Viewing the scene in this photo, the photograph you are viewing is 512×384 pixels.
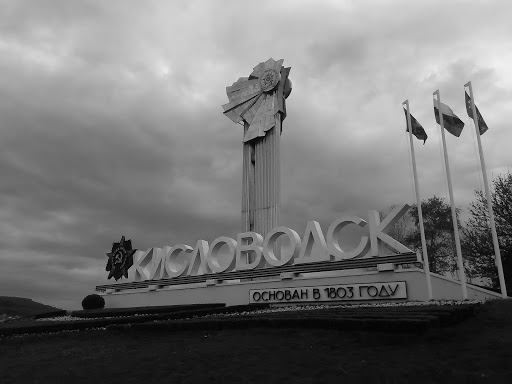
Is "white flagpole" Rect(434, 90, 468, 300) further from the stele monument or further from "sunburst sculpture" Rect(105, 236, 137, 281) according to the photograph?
"sunburst sculpture" Rect(105, 236, 137, 281)

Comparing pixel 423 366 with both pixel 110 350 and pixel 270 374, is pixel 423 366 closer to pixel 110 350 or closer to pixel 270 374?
pixel 270 374

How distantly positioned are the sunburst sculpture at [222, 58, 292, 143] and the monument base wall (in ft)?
47.6

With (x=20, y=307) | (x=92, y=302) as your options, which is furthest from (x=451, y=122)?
(x=20, y=307)

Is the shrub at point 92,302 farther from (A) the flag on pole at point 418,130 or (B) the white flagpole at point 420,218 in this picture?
(A) the flag on pole at point 418,130

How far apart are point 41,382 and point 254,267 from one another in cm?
1939

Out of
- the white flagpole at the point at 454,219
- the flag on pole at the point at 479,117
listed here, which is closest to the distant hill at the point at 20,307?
the white flagpole at the point at 454,219

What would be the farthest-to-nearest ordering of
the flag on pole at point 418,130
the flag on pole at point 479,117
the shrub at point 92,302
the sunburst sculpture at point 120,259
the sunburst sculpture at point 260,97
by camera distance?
the sunburst sculpture at point 120,259, the sunburst sculpture at point 260,97, the shrub at point 92,302, the flag on pole at point 418,130, the flag on pole at point 479,117

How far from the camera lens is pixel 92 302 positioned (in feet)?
121

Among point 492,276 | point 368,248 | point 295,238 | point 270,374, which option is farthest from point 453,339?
point 492,276

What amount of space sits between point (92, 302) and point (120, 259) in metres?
5.23

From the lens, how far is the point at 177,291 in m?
34.1

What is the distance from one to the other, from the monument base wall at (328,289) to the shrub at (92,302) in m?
5.69

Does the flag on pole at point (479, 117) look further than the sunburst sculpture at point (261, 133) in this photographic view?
No

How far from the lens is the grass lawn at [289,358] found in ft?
30.3
